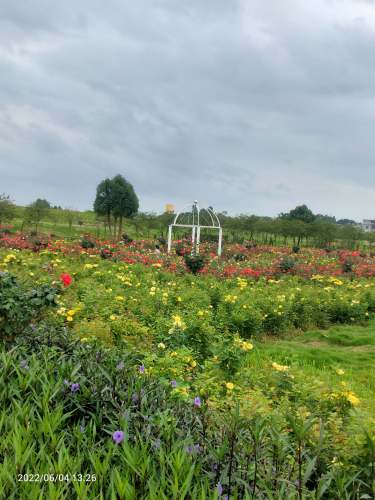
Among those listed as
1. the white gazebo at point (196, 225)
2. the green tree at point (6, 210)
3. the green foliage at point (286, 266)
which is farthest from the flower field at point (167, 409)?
the green tree at point (6, 210)

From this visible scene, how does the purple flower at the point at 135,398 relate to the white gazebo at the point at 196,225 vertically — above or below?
below

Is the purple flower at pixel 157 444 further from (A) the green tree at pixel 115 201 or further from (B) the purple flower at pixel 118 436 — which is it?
(A) the green tree at pixel 115 201

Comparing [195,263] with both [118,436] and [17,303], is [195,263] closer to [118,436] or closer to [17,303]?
[17,303]

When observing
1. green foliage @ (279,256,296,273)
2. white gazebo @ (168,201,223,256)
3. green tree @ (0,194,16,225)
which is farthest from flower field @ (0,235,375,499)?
green tree @ (0,194,16,225)

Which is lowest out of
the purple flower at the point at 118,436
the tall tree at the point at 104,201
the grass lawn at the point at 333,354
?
the grass lawn at the point at 333,354

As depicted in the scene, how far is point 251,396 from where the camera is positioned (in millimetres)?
3051

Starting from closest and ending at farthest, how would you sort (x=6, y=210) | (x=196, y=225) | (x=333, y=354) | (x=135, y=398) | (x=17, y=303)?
(x=135, y=398) < (x=17, y=303) < (x=333, y=354) < (x=196, y=225) < (x=6, y=210)

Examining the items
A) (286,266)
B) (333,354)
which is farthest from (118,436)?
(286,266)

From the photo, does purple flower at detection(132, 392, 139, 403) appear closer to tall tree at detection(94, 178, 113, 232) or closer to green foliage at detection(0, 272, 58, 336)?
green foliage at detection(0, 272, 58, 336)

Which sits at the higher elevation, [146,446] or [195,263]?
[195,263]

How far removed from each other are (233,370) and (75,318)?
2046mm

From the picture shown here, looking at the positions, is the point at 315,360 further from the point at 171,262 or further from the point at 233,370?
the point at 171,262

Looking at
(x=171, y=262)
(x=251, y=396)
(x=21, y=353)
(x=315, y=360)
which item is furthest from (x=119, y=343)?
(x=171, y=262)

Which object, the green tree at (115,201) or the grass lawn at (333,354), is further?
the green tree at (115,201)
